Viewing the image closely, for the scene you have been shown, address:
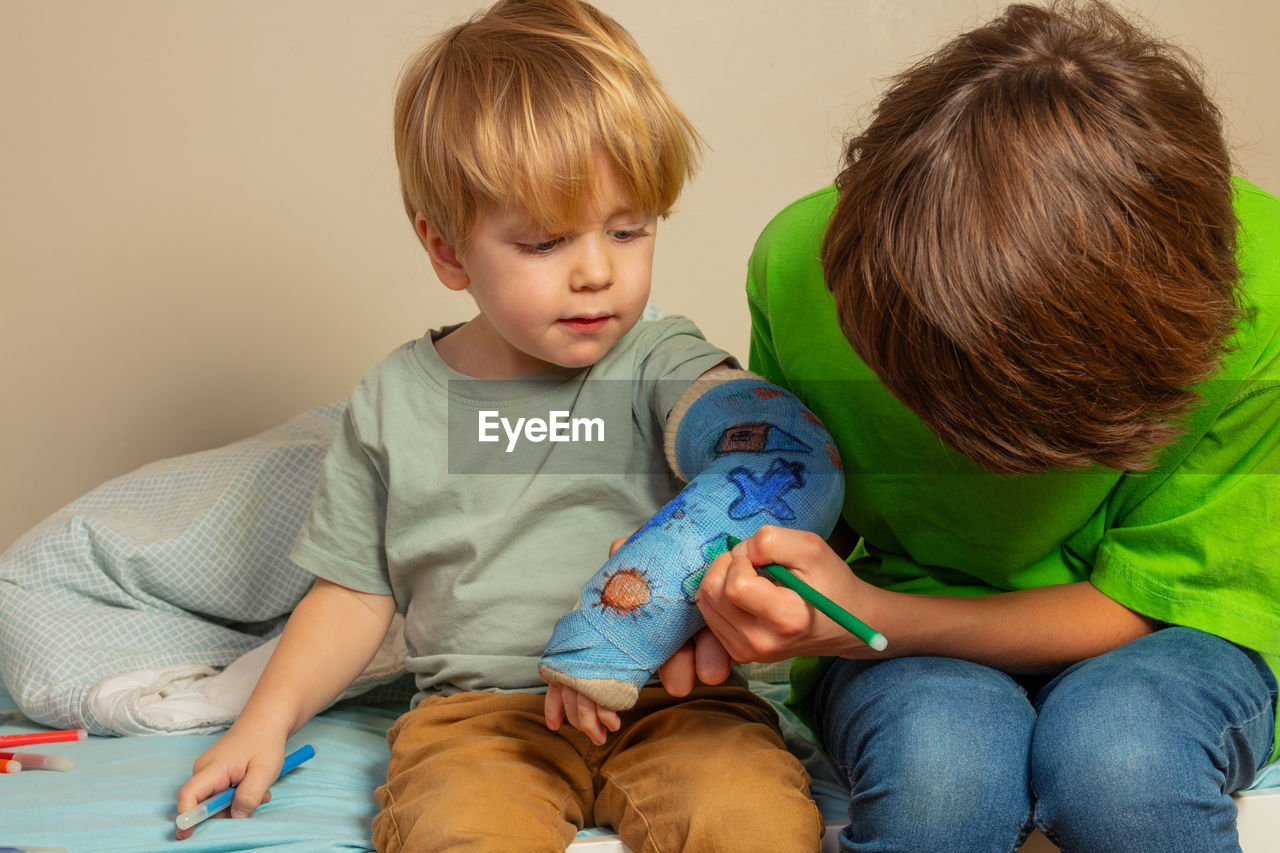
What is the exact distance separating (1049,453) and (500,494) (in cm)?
50

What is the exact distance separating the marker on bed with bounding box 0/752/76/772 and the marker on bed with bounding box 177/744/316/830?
194 mm

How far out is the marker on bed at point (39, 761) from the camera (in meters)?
1.02

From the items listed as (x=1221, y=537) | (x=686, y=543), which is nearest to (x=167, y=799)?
(x=686, y=543)

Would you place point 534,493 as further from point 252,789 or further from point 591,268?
point 252,789

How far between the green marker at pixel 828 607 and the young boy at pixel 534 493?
0.07 metres

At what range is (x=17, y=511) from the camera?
1855 millimetres

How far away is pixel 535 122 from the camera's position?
3.01 ft

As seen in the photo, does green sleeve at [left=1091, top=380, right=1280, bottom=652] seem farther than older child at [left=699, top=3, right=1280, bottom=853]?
Yes

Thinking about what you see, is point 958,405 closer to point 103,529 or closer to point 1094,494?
point 1094,494

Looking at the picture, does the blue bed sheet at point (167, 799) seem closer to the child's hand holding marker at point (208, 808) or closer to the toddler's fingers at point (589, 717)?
the child's hand holding marker at point (208, 808)

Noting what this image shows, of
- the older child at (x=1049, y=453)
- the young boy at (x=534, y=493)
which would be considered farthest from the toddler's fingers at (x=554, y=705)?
the older child at (x=1049, y=453)

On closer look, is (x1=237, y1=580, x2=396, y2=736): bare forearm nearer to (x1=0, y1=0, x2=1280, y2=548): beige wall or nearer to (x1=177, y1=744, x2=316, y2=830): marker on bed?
(x1=177, y1=744, x2=316, y2=830): marker on bed

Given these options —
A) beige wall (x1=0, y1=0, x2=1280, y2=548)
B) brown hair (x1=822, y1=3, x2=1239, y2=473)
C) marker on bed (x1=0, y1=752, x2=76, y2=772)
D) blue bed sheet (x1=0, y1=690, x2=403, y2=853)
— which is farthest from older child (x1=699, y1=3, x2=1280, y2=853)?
beige wall (x1=0, y1=0, x2=1280, y2=548)

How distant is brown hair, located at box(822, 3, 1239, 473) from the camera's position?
67 centimetres
